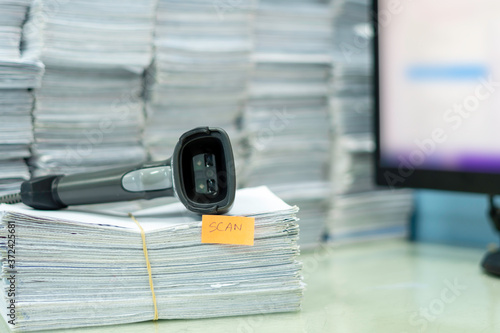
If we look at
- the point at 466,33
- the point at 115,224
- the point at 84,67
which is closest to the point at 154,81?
the point at 84,67

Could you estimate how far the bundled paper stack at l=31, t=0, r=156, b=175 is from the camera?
1.10m

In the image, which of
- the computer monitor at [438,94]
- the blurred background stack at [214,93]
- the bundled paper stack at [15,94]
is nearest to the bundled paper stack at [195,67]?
the blurred background stack at [214,93]

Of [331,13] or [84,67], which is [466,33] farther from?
[84,67]

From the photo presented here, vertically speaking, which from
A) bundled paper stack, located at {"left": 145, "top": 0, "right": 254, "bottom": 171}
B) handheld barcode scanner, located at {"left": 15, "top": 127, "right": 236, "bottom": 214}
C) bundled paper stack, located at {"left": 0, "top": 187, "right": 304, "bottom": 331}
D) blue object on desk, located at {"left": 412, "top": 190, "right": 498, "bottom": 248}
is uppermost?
bundled paper stack, located at {"left": 145, "top": 0, "right": 254, "bottom": 171}

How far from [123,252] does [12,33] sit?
496 millimetres

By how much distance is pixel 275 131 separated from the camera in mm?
1346

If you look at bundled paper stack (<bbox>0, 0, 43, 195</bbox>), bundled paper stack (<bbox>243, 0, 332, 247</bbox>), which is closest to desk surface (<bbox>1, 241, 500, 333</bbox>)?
bundled paper stack (<bbox>243, 0, 332, 247</bbox>)

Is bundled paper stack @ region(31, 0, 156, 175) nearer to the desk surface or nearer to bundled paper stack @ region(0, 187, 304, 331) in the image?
bundled paper stack @ region(0, 187, 304, 331)

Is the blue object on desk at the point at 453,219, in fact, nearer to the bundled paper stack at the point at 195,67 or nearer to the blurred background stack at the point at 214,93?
the blurred background stack at the point at 214,93

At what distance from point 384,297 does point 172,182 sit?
43 centimetres

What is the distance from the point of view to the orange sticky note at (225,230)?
0.87 meters

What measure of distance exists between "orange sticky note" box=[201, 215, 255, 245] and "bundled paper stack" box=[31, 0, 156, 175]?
1.26 ft

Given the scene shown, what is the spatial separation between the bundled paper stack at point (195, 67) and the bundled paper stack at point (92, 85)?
1.4 inches

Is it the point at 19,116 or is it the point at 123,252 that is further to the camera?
the point at 19,116
